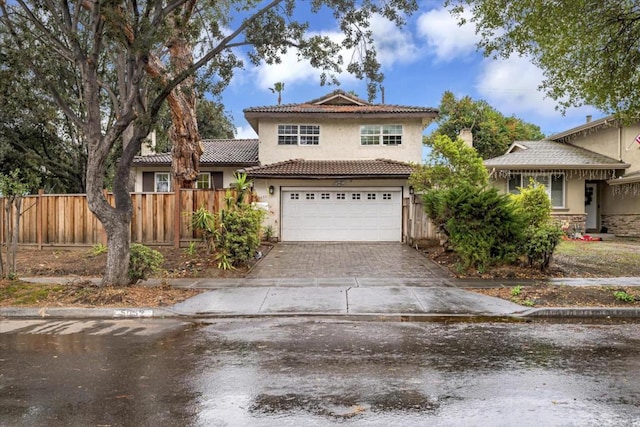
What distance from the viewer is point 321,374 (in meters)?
5.57

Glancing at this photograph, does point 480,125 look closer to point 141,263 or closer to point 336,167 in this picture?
point 336,167

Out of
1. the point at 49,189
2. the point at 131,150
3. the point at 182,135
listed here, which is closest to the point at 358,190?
the point at 182,135

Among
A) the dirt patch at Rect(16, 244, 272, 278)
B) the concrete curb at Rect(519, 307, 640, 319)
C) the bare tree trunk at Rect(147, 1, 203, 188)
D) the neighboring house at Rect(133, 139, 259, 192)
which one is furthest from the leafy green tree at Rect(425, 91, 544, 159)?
the concrete curb at Rect(519, 307, 640, 319)

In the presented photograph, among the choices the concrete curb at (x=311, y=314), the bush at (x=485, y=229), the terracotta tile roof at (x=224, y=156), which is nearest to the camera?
the concrete curb at (x=311, y=314)

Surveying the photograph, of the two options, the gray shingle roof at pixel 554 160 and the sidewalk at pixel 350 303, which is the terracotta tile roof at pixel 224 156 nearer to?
the gray shingle roof at pixel 554 160

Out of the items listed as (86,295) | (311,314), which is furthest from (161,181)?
(311,314)

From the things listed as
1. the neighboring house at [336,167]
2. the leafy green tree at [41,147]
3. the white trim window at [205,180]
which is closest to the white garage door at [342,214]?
the neighboring house at [336,167]

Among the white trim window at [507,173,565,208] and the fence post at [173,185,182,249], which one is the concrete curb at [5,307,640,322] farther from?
the white trim window at [507,173,565,208]

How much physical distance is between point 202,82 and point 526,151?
18.7 meters

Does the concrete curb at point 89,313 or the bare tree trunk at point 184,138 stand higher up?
the bare tree trunk at point 184,138

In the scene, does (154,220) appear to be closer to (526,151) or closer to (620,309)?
(620,309)

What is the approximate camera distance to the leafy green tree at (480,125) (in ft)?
136

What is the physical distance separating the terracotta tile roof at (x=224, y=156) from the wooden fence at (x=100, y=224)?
7304 millimetres

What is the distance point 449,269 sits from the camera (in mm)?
13484
